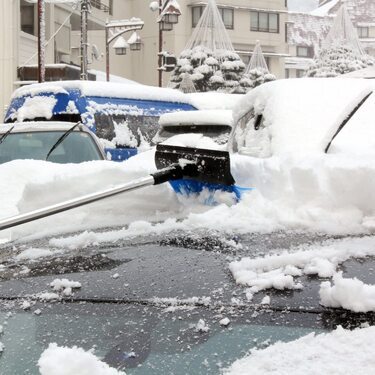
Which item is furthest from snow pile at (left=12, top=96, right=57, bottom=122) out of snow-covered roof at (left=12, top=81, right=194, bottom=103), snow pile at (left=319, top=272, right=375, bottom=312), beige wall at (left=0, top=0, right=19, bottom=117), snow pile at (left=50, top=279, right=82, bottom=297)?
beige wall at (left=0, top=0, right=19, bottom=117)

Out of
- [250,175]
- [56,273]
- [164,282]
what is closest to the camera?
[164,282]

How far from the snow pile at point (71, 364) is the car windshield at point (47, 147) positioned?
5.38 metres

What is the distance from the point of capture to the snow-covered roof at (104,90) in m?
10.4

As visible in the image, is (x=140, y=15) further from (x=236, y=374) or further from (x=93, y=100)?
(x=236, y=374)

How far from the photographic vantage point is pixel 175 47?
39.8 meters

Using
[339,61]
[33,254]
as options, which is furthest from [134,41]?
[33,254]

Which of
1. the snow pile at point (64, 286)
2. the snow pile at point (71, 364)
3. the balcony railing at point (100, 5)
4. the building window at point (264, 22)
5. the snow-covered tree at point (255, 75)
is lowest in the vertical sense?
the snow pile at point (71, 364)

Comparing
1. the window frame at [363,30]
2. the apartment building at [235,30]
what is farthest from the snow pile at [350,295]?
the window frame at [363,30]

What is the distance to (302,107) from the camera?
3.60 m

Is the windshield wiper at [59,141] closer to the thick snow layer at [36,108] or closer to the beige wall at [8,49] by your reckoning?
the thick snow layer at [36,108]

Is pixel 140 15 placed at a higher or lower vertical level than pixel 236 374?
higher

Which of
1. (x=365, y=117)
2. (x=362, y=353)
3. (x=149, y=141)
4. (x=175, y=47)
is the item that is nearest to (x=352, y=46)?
(x=175, y=47)

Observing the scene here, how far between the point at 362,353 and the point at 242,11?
42.7 m

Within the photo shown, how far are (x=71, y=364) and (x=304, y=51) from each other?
178 ft
